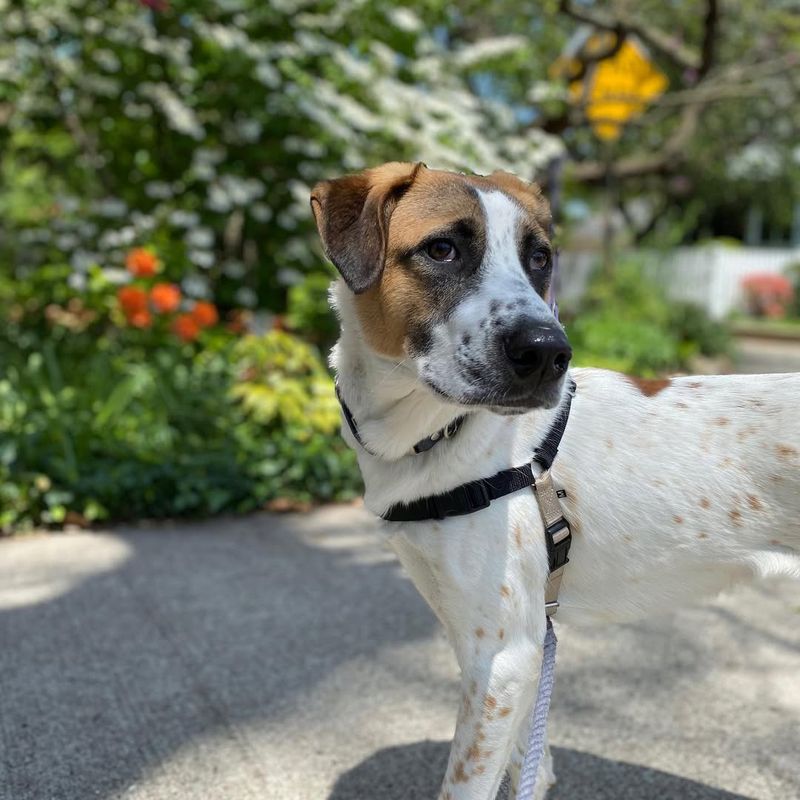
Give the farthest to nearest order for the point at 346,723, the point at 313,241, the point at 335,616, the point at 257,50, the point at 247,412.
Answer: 1. the point at 313,241
2. the point at 257,50
3. the point at 247,412
4. the point at 335,616
5. the point at 346,723

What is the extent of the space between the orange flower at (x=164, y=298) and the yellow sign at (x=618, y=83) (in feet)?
20.0

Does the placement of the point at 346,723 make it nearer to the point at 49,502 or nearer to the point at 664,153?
the point at 49,502

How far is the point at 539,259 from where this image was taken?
2125mm

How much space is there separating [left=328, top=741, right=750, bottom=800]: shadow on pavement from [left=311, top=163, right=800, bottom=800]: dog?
1.76 feet

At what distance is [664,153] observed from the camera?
1305 cm

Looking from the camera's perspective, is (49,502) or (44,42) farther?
(44,42)

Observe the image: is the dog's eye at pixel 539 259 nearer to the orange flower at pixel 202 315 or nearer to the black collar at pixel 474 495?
the black collar at pixel 474 495

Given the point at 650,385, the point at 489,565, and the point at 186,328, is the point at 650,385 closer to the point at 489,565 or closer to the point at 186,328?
the point at 489,565

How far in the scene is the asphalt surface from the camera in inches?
98.5

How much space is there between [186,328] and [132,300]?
1.47 ft

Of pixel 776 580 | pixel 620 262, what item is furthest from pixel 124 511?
pixel 620 262

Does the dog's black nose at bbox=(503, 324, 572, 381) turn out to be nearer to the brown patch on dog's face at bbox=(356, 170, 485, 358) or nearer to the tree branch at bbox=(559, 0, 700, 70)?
the brown patch on dog's face at bbox=(356, 170, 485, 358)

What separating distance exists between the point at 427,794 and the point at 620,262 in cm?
1196

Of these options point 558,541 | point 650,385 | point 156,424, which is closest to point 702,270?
point 156,424
